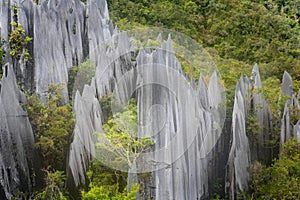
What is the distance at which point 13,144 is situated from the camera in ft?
48.1

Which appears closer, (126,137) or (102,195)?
(102,195)

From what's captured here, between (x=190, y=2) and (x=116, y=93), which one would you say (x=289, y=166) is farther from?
(x=190, y=2)

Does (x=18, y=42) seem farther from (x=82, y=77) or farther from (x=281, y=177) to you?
(x=281, y=177)

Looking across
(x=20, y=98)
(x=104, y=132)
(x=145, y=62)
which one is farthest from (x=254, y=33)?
(x=20, y=98)

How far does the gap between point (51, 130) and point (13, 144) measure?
4.23 feet

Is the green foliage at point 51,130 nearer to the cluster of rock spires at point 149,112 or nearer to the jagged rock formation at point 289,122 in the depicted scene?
the cluster of rock spires at point 149,112

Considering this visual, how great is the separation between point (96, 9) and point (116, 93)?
521cm

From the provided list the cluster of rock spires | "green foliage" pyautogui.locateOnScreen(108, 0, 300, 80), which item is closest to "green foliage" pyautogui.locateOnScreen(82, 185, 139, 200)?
the cluster of rock spires

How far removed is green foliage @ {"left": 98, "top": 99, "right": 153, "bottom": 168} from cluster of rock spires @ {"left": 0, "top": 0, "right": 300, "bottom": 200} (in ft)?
0.80

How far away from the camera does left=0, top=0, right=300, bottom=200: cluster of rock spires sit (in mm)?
14859

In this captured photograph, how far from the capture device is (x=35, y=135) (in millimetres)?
15500

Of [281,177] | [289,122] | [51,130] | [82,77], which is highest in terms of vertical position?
[82,77]

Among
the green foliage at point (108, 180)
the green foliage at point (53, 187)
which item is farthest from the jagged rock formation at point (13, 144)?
the green foliage at point (108, 180)

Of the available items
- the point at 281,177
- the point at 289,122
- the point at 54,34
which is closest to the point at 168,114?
the point at 281,177
